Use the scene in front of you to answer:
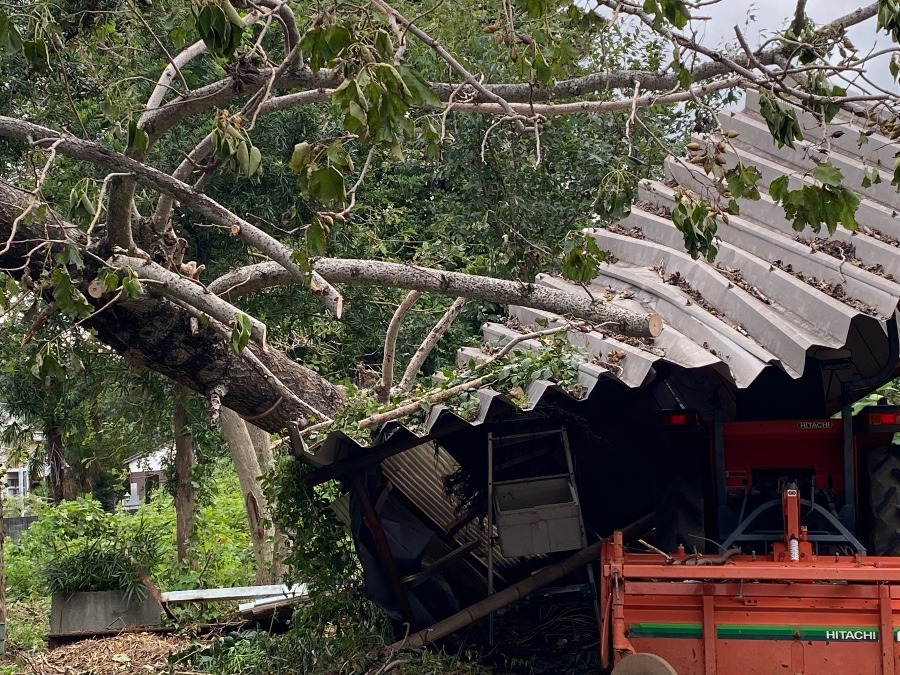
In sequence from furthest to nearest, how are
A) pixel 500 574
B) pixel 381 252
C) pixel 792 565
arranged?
1. pixel 381 252
2. pixel 500 574
3. pixel 792 565

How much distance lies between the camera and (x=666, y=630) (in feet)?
19.1

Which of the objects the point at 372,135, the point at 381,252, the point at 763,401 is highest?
the point at 381,252

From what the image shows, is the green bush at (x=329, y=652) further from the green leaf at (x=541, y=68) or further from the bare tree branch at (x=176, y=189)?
the green leaf at (x=541, y=68)

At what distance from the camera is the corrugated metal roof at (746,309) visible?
19.2 ft

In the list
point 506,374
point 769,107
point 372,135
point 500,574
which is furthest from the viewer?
point 500,574

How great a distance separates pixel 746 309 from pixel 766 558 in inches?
56.3

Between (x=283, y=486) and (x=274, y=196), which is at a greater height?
(x=274, y=196)

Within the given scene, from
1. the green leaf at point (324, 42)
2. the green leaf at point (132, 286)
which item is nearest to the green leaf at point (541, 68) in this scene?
the green leaf at point (324, 42)

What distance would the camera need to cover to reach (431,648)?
7441 mm

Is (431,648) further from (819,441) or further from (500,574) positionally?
(819,441)

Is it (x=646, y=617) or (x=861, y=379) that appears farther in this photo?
(x=861, y=379)

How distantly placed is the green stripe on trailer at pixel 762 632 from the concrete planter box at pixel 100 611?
18.8 feet

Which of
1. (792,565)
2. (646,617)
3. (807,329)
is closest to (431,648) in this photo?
(646,617)

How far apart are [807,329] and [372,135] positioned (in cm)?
299
